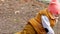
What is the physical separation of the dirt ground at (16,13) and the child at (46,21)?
86cm

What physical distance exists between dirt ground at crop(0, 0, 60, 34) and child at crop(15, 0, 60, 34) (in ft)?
2.82

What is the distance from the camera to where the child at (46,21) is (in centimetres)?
242

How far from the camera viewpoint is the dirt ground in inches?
134

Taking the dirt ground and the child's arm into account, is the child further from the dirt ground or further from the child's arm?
the dirt ground

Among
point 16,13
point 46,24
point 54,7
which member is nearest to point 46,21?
point 46,24

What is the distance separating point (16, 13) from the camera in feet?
12.9

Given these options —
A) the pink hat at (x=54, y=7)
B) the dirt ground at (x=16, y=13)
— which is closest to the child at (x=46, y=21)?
the pink hat at (x=54, y=7)

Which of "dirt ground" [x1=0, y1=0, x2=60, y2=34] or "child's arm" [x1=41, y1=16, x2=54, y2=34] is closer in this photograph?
"child's arm" [x1=41, y1=16, x2=54, y2=34]

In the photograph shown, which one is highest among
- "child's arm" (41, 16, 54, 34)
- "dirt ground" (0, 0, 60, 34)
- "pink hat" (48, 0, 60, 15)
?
"pink hat" (48, 0, 60, 15)

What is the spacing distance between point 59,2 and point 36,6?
67.1 inches

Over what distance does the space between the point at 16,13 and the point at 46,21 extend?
1.57 meters

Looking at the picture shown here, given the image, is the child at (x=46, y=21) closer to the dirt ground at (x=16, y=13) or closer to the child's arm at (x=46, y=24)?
the child's arm at (x=46, y=24)

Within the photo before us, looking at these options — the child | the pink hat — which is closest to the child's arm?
the child

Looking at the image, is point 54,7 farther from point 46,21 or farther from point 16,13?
point 16,13
